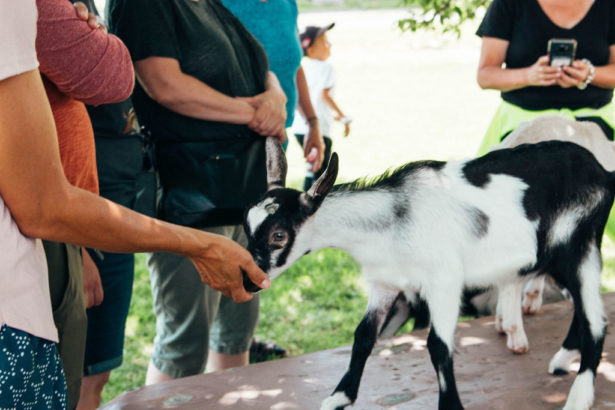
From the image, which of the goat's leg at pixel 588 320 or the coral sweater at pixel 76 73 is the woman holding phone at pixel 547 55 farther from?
the coral sweater at pixel 76 73

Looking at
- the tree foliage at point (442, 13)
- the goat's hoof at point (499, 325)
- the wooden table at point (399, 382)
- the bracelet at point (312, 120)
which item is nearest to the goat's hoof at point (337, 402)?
the wooden table at point (399, 382)

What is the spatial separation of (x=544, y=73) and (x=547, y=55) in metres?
0.08

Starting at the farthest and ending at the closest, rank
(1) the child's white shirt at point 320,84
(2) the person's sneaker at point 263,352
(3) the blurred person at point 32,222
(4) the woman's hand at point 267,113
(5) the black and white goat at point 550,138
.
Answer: (1) the child's white shirt at point 320,84 < (2) the person's sneaker at point 263,352 < (4) the woman's hand at point 267,113 < (5) the black and white goat at point 550,138 < (3) the blurred person at point 32,222

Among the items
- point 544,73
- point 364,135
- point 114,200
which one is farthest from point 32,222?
point 364,135

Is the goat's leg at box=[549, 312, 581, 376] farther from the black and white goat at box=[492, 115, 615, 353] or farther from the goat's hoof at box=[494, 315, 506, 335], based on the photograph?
the goat's hoof at box=[494, 315, 506, 335]

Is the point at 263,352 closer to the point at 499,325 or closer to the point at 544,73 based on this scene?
the point at 499,325

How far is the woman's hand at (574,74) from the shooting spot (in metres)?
2.45

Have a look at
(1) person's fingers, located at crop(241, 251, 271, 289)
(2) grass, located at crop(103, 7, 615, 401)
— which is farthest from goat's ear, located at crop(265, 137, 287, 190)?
(2) grass, located at crop(103, 7, 615, 401)

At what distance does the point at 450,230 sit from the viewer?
1.71 m

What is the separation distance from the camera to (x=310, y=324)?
14.7 feet

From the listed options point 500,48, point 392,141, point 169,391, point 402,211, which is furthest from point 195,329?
point 392,141

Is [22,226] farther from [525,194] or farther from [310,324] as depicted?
[310,324]

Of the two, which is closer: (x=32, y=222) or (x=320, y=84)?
(x=32, y=222)

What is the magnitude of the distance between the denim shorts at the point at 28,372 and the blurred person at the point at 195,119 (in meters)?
1.04
